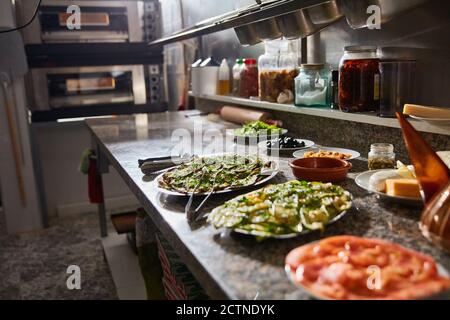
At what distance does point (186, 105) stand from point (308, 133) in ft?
6.07

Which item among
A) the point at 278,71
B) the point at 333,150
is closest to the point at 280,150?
the point at 333,150

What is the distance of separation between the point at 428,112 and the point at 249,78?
1.35m

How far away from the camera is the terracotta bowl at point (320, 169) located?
1201 mm

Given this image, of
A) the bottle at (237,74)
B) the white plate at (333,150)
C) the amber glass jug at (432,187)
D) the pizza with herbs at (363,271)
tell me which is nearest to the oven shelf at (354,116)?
the white plate at (333,150)

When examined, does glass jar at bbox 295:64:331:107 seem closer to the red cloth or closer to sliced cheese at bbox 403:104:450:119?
sliced cheese at bbox 403:104:450:119

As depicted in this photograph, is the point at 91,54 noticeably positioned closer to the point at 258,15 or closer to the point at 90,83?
the point at 90,83

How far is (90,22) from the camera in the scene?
3.48 metres

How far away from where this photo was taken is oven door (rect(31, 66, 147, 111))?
3.38 metres

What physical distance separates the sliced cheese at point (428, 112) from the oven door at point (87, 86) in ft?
9.17

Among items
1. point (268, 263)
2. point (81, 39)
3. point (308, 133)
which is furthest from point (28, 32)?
point (268, 263)

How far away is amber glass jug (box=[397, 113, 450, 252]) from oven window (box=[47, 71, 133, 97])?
120 inches
